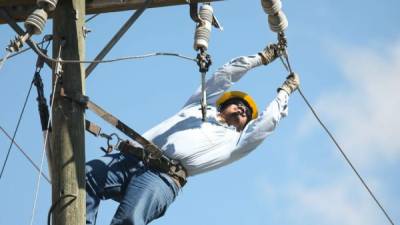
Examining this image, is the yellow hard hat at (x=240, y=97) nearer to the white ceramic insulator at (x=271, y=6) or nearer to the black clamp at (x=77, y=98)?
the white ceramic insulator at (x=271, y=6)

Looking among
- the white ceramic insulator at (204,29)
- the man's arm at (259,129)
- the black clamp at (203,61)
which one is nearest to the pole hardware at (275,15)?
the white ceramic insulator at (204,29)

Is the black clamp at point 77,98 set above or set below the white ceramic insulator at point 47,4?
below

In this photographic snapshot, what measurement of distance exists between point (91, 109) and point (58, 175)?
56cm

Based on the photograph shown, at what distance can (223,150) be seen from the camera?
7227 millimetres

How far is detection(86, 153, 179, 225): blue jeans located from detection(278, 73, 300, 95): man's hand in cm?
122

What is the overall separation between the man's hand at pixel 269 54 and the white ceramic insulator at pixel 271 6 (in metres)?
0.33

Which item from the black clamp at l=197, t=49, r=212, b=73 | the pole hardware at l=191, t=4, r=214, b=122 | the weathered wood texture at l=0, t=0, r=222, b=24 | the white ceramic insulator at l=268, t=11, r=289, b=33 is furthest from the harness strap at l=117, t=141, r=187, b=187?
the white ceramic insulator at l=268, t=11, r=289, b=33

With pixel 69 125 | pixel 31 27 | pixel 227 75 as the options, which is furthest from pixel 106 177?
pixel 227 75

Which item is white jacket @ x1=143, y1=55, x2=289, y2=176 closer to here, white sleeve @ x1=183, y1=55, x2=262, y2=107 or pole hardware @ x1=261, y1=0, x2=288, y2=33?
white sleeve @ x1=183, y1=55, x2=262, y2=107

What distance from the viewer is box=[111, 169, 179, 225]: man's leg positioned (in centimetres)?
648

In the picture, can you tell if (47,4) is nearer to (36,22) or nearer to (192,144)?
(36,22)

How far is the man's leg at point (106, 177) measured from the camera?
22.3 ft

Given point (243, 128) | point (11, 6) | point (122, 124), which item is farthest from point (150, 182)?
point (11, 6)

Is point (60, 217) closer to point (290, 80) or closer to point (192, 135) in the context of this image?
point (192, 135)
